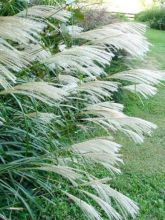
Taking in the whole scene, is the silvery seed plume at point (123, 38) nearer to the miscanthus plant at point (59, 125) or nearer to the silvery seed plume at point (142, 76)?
the miscanthus plant at point (59, 125)

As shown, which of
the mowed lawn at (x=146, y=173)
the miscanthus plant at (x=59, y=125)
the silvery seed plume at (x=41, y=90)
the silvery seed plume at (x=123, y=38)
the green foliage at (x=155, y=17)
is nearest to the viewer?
the silvery seed plume at (x=41, y=90)

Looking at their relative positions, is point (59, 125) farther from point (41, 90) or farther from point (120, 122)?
point (41, 90)

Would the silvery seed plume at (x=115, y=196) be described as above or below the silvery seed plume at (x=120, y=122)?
below

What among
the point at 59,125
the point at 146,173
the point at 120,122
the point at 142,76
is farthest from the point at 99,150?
the point at 146,173

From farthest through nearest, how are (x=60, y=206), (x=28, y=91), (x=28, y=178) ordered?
(x=60, y=206)
(x=28, y=178)
(x=28, y=91)

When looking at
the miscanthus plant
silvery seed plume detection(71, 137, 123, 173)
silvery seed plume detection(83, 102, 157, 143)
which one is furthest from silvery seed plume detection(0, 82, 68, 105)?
silvery seed plume detection(83, 102, 157, 143)

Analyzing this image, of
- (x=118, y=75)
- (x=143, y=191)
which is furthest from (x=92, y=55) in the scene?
(x=143, y=191)

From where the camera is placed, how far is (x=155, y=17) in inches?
826

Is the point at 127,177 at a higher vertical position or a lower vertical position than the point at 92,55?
lower

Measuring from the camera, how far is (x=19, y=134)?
3682 mm

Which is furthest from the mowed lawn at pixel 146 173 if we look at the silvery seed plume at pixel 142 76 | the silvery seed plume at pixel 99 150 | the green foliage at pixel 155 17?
the green foliage at pixel 155 17

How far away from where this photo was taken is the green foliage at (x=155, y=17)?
20453mm

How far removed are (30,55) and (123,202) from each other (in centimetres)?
113

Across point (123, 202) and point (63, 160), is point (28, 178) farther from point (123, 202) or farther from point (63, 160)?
point (123, 202)
